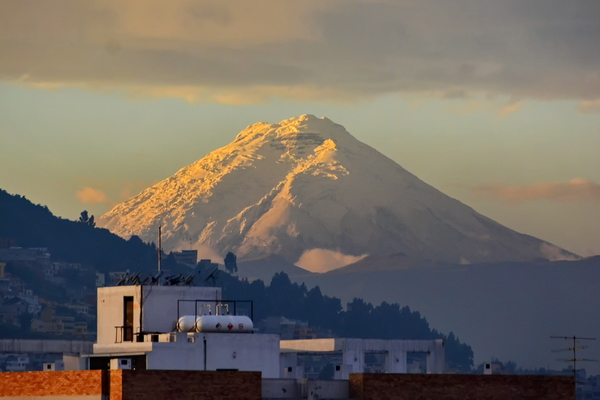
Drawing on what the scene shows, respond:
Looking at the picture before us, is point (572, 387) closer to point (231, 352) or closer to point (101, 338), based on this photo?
point (231, 352)

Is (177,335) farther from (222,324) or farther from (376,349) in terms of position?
(376,349)

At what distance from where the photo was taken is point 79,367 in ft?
371

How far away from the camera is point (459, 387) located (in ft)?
257

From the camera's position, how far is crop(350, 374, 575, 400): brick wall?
7700 cm

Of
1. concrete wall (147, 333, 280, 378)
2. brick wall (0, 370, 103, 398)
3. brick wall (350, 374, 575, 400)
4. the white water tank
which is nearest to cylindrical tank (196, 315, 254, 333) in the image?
the white water tank

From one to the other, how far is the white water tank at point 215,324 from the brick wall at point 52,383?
1299 centimetres

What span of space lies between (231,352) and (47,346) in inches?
2129

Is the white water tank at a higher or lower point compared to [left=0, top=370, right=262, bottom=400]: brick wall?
higher

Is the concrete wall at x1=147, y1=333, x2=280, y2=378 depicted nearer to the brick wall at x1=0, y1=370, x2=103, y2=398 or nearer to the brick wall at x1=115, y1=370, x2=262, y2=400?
the brick wall at x1=0, y1=370, x2=103, y2=398

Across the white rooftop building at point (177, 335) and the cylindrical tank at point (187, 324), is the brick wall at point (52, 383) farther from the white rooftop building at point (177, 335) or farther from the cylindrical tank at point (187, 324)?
the cylindrical tank at point (187, 324)

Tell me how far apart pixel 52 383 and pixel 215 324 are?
564 inches

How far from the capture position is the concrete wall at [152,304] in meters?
95.1

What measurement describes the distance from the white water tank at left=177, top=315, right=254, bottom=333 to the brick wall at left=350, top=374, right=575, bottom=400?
11.7 m

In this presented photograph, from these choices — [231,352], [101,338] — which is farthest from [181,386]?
[101,338]
